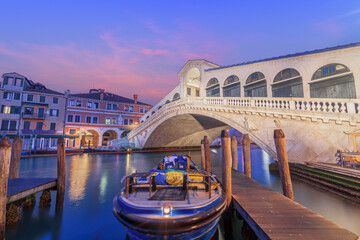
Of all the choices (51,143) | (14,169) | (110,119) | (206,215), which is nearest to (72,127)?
(51,143)

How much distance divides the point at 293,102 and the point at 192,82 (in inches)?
571

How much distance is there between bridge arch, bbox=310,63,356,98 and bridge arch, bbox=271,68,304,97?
0.77m

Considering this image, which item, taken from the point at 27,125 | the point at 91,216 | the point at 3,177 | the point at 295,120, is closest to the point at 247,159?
the point at 295,120

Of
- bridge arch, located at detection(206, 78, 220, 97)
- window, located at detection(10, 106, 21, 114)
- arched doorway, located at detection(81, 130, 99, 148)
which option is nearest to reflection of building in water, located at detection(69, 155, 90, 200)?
bridge arch, located at detection(206, 78, 220, 97)

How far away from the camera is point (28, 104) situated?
2280cm

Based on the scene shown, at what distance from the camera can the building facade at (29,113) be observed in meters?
21.8

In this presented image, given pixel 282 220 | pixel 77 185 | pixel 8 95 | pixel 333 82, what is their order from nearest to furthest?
pixel 282 220
pixel 77 185
pixel 333 82
pixel 8 95

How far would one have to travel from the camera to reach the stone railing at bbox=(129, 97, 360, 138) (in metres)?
7.61

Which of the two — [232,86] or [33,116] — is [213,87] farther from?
[33,116]

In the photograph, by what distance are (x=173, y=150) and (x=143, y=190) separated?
23.2m

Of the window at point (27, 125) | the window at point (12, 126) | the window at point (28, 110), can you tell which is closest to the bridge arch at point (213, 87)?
the window at point (28, 110)

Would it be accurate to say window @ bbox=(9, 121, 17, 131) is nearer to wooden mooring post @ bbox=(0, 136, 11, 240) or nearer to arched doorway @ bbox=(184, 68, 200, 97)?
arched doorway @ bbox=(184, 68, 200, 97)

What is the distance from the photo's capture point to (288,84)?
1262cm

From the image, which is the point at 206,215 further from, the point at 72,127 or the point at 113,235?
the point at 72,127
